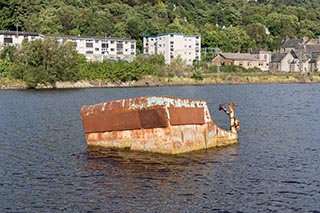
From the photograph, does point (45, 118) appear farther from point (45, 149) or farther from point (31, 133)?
point (45, 149)

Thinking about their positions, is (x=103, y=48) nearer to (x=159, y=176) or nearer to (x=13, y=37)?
(x=13, y=37)

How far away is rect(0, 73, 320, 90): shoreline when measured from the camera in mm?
105500

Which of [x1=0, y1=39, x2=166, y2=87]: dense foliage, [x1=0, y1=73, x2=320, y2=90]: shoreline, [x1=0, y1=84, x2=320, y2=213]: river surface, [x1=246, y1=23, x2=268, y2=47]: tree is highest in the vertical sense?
[x1=246, y1=23, x2=268, y2=47]: tree

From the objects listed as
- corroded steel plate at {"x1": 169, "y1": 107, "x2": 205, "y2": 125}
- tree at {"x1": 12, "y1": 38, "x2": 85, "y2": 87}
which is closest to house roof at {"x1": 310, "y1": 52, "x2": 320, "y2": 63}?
tree at {"x1": 12, "y1": 38, "x2": 85, "y2": 87}

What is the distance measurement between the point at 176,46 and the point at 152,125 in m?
130

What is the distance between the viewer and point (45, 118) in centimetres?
4441

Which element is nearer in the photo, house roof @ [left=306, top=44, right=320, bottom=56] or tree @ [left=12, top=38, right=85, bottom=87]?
tree @ [left=12, top=38, right=85, bottom=87]

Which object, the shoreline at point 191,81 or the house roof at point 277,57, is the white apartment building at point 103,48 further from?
the house roof at point 277,57

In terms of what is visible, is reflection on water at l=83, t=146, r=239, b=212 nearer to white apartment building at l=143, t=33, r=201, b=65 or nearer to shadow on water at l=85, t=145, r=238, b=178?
shadow on water at l=85, t=145, r=238, b=178

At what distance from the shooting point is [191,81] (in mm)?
122000

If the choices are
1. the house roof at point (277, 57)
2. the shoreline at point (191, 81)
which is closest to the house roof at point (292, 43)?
the house roof at point (277, 57)

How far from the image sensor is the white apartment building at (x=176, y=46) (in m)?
153

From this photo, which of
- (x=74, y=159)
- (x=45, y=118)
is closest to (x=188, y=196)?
(x=74, y=159)

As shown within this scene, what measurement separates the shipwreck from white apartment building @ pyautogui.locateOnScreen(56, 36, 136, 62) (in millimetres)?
117602
